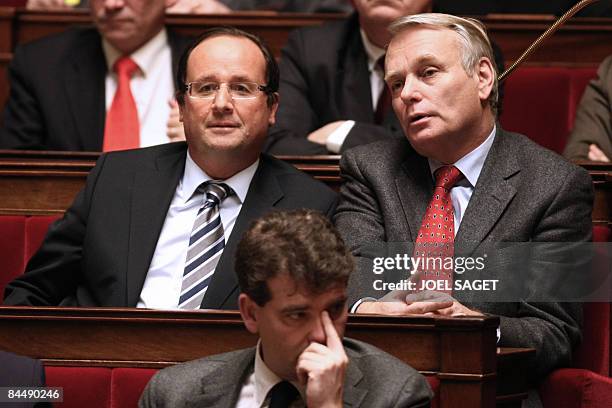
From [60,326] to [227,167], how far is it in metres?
0.65

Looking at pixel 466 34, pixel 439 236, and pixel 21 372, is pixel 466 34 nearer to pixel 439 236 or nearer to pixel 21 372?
pixel 439 236

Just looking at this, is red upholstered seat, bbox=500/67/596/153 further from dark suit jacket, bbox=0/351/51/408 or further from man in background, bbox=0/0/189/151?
dark suit jacket, bbox=0/351/51/408

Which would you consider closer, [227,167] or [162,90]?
[227,167]

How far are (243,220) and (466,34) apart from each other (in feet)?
1.87

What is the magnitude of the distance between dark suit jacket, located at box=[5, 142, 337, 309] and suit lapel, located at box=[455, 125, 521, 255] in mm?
320

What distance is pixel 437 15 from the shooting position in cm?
237

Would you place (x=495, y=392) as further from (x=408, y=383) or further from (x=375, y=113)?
(x=375, y=113)

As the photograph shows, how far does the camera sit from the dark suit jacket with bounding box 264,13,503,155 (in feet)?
9.93

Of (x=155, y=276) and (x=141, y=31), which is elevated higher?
(x=141, y=31)

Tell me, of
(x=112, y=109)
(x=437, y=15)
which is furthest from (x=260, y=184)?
(x=112, y=109)

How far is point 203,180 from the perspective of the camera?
2457mm

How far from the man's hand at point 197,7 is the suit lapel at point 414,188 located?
4.79ft

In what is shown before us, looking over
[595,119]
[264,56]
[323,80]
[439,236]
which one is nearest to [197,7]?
[323,80]

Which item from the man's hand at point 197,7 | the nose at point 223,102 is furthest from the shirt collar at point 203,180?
the man's hand at point 197,7
